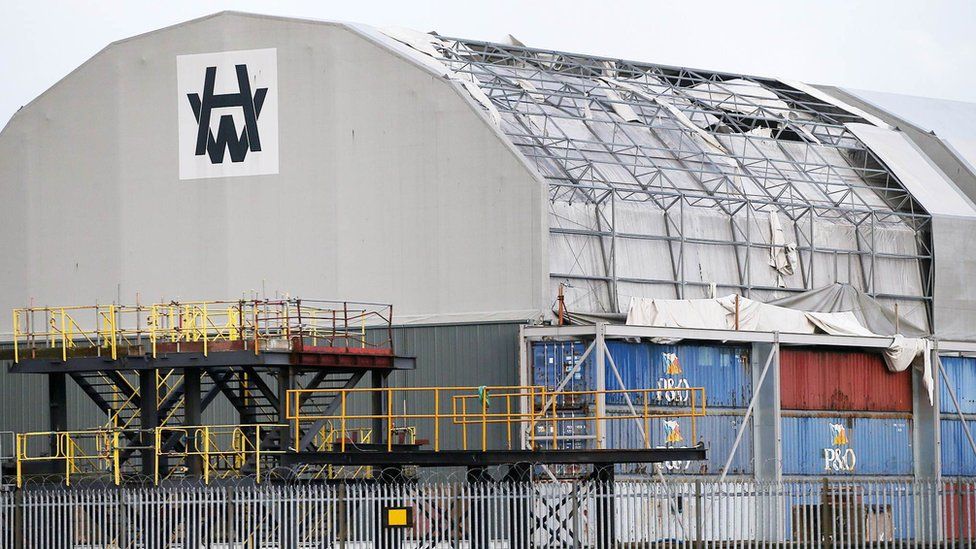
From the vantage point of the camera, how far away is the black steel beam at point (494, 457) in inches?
1367

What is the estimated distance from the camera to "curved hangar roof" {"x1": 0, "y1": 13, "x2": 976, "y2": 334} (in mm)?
47094

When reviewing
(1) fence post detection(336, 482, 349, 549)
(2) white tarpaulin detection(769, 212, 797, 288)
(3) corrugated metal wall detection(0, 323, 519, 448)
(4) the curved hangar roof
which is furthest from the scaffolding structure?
(2) white tarpaulin detection(769, 212, 797, 288)

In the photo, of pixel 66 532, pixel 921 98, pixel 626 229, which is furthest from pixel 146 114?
pixel 921 98

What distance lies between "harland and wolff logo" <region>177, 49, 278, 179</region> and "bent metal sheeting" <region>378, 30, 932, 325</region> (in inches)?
182

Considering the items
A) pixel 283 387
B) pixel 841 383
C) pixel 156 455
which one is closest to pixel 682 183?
pixel 841 383

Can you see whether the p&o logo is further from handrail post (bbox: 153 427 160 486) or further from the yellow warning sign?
handrail post (bbox: 153 427 160 486)

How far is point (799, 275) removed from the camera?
52594 mm

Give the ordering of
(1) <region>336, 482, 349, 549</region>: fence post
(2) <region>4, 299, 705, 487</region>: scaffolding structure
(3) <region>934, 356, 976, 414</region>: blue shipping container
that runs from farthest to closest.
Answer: (3) <region>934, 356, 976, 414</region>: blue shipping container → (2) <region>4, 299, 705, 487</region>: scaffolding structure → (1) <region>336, 482, 349, 549</region>: fence post

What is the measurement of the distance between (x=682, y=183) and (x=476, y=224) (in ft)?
26.8

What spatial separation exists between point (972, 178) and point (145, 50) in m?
28.4

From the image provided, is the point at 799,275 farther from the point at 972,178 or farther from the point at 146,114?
the point at 146,114

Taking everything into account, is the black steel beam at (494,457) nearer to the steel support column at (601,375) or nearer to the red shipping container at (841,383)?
the steel support column at (601,375)

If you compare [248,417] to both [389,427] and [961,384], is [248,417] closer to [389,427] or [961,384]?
[389,427]

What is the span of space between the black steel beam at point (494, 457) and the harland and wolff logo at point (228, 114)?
16746mm
